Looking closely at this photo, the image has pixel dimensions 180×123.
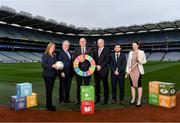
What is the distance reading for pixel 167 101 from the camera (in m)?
8.45

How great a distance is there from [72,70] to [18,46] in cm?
6450

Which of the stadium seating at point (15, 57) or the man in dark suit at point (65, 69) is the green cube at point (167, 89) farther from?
the stadium seating at point (15, 57)

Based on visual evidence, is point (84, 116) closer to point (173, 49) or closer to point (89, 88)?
point (89, 88)

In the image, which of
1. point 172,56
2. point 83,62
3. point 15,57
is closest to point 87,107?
point 83,62

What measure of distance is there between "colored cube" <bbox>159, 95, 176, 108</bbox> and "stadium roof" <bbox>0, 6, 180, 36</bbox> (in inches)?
2069

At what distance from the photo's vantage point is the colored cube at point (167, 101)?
839cm

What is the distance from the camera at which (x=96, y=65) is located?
30.1 feet

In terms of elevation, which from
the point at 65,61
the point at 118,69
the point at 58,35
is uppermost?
the point at 58,35

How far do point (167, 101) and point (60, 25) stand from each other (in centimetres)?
6826

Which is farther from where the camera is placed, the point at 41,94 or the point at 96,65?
the point at 41,94

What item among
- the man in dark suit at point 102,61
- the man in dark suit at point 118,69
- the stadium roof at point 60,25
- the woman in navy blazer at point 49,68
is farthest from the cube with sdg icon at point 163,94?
the stadium roof at point 60,25

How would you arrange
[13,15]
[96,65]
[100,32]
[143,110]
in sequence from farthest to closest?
[100,32] < [13,15] < [96,65] < [143,110]

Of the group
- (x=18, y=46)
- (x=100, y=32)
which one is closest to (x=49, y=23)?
(x=18, y=46)

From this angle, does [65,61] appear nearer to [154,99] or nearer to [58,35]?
[154,99]
